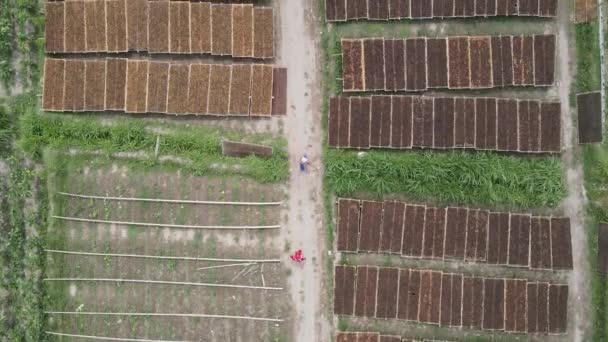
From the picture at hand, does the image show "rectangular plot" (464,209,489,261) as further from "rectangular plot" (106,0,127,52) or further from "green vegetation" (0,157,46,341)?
"green vegetation" (0,157,46,341)

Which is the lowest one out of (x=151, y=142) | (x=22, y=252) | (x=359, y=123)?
(x=22, y=252)

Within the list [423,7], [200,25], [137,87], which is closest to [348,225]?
[423,7]

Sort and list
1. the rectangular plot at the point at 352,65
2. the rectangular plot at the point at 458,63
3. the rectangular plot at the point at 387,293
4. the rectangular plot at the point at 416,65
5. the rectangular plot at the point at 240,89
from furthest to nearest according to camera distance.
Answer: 1. the rectangular plot at the point at 240,89
2. the rectangular plot at the point at 352,65
3. the rectangular plot at the point at 416,65
4. the rectangular plot at the point at 458,63
5. the rectangular plot at the point at 387,293

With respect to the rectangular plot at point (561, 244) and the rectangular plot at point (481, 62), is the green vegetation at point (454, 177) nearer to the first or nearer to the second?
the rectangular plot at point (561, 244)

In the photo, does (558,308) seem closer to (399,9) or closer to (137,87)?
(399,9)

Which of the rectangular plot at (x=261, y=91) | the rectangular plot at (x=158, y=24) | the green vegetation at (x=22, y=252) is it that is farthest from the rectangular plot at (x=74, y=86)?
the rectangular plot at (x=261, y=91)

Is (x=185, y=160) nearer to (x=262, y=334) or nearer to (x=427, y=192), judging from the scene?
(x=262, y=334)
